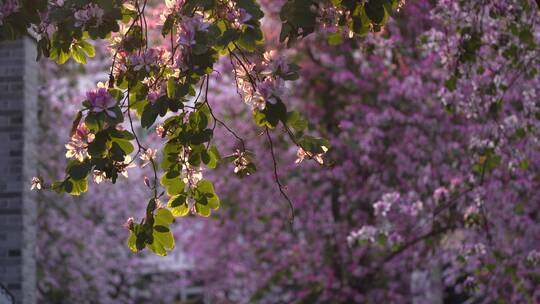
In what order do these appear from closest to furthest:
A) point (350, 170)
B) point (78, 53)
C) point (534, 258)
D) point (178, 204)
Result: point (178, 204)
point (78, 53)
point (534, 258)
point (350, 170)

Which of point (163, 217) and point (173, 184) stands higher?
point (173, 184)

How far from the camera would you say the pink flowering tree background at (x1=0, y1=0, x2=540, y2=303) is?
24.0ft

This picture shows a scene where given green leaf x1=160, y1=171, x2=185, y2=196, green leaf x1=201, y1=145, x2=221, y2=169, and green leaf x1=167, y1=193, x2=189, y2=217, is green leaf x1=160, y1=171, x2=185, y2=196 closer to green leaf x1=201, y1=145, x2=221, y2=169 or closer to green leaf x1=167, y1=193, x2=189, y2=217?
green leaf x1=167, y1=193, x2=189, y2=217

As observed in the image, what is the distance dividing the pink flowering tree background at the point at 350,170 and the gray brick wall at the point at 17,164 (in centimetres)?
124

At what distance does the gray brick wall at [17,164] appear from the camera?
9805 millimetres

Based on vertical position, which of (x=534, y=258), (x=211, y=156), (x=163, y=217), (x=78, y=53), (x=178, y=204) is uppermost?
(x=78, y=53)

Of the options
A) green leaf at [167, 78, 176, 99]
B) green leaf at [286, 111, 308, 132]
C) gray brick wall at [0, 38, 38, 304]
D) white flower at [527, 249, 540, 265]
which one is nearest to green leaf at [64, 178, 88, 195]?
green leaf at [167, 78, 176, 99]

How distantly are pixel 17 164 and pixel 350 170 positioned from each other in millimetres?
6523

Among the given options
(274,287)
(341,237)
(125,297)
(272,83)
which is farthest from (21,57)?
(125,297)

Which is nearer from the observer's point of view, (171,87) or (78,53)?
(171,87)

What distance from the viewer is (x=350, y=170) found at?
1511 cm

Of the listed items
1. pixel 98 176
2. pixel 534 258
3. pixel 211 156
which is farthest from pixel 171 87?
pixel 534 258

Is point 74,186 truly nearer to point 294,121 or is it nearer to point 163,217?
point 163,217

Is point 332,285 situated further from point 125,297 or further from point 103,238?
point 125,297
